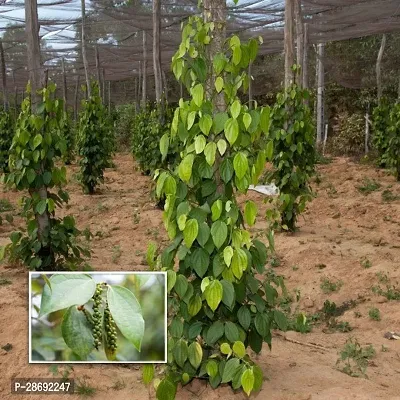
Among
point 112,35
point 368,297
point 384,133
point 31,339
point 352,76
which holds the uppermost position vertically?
point 112,35

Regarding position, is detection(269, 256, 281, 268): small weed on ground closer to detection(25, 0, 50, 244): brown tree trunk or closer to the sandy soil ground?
the sandy soil ground

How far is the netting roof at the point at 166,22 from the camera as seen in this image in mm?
10883

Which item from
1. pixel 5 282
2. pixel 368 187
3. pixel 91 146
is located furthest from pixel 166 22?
pixel 5 282

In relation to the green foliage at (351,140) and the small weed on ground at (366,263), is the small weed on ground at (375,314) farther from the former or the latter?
the green foliage at (351,140)

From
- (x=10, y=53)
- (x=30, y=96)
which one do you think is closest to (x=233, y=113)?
(x=30, y=96)

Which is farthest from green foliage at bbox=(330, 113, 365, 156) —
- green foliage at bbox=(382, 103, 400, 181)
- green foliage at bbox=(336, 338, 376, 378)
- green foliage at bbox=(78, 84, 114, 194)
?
green foliage at bbox=(336, 338, 376, 378)

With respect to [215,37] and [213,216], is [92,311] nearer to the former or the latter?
[213,216]

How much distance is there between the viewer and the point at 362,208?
324 inches

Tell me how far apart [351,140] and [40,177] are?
475 inches

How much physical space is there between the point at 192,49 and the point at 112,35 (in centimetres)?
1304

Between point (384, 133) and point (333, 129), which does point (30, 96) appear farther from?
point (333, 129)

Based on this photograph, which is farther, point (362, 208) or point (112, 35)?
point (112, 35)

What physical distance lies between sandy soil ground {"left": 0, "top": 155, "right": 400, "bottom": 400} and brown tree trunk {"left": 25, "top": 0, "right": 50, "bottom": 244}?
1.66 feet

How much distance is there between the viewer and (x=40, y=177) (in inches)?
176
